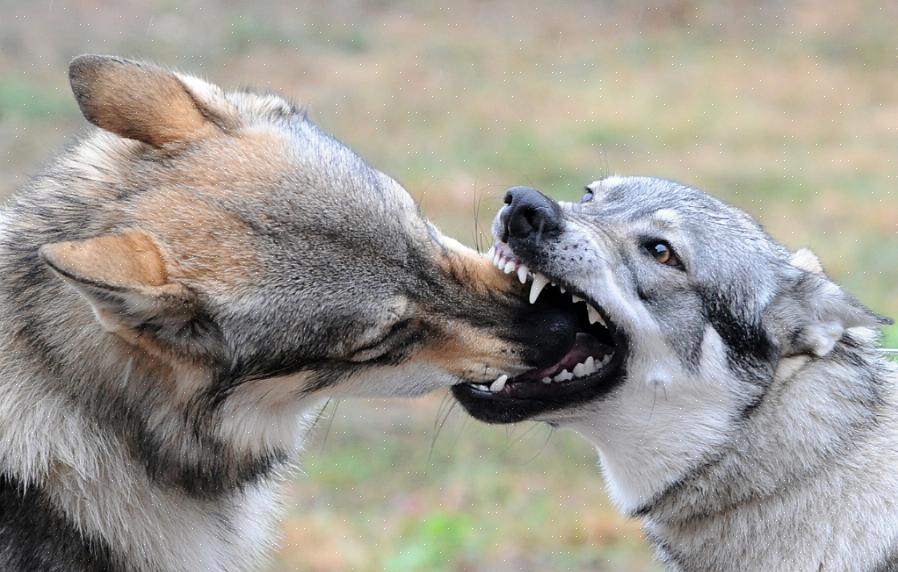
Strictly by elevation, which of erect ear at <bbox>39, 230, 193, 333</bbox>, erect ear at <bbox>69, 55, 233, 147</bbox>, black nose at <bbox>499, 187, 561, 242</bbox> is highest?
erect ear at <bbox>69, 55, 233, 147</bbox>

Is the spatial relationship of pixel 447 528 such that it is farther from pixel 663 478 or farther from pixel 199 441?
pixel 199 441

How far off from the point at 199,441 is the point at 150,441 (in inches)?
5.1

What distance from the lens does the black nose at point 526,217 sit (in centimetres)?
344

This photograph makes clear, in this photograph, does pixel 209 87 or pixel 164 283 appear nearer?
pixel 164 283

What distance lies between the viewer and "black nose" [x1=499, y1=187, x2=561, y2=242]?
3.44 metres

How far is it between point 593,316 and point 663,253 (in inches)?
12.7

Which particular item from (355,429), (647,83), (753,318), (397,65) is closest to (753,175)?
(647,83)

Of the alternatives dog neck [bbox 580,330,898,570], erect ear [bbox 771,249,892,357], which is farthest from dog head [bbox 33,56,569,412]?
erect ear [bbox 771,249,892,357]

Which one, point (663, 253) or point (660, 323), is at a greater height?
point (663, 253)

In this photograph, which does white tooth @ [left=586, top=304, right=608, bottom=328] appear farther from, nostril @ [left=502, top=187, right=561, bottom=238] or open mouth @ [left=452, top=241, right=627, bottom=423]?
nostril @ [left=502, top=187, right=561, bottom=238]

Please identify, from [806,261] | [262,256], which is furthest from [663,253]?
[262,256]

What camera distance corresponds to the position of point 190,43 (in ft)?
44.9

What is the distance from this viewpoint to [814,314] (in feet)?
11.5

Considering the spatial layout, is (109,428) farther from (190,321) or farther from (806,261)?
(806,261)
